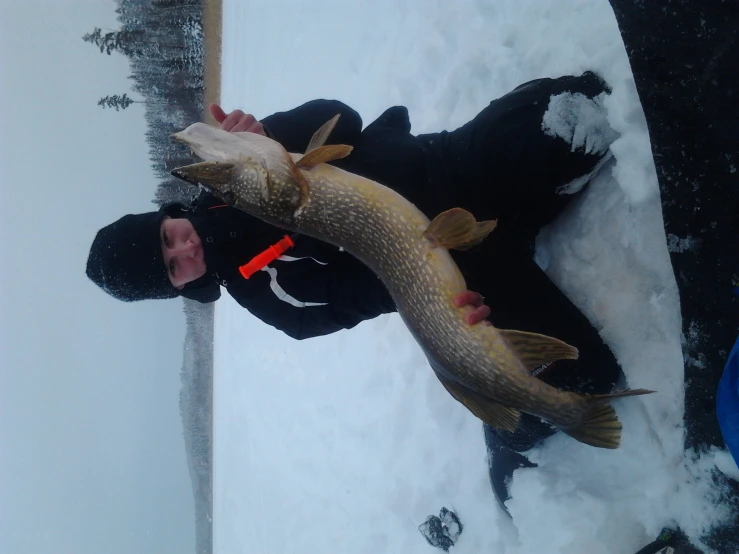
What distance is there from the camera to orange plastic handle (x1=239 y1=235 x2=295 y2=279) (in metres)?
1.66

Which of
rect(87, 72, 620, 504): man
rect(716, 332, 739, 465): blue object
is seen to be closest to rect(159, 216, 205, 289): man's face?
rect(87, 72, 620, 504): man

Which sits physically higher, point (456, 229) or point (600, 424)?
point (456, 229)

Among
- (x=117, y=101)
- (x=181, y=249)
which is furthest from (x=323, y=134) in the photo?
(x=117, y=101)

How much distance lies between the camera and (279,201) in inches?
62.1

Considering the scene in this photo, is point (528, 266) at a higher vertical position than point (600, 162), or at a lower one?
lower

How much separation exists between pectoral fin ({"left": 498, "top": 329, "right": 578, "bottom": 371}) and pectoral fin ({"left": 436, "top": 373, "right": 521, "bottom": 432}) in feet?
0.51

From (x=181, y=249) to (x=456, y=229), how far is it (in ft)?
3.19

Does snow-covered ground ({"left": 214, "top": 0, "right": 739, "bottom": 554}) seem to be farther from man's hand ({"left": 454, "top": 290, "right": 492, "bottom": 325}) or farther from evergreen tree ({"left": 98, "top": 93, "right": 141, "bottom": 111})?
evergreen tree ({"left": 98, "top": 93, "right": 141, "bottom": 111})

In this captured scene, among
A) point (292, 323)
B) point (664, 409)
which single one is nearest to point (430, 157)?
point (292, 323)

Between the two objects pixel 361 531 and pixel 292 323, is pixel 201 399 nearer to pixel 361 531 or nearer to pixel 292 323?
pixel 361 531

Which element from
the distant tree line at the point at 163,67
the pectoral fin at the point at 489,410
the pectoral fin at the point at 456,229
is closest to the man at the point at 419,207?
the pectoral fin at the point at 456,229

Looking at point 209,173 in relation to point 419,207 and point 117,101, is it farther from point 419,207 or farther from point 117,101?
point 117,101

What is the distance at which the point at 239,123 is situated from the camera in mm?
1686

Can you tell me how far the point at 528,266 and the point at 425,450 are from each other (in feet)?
5.86
